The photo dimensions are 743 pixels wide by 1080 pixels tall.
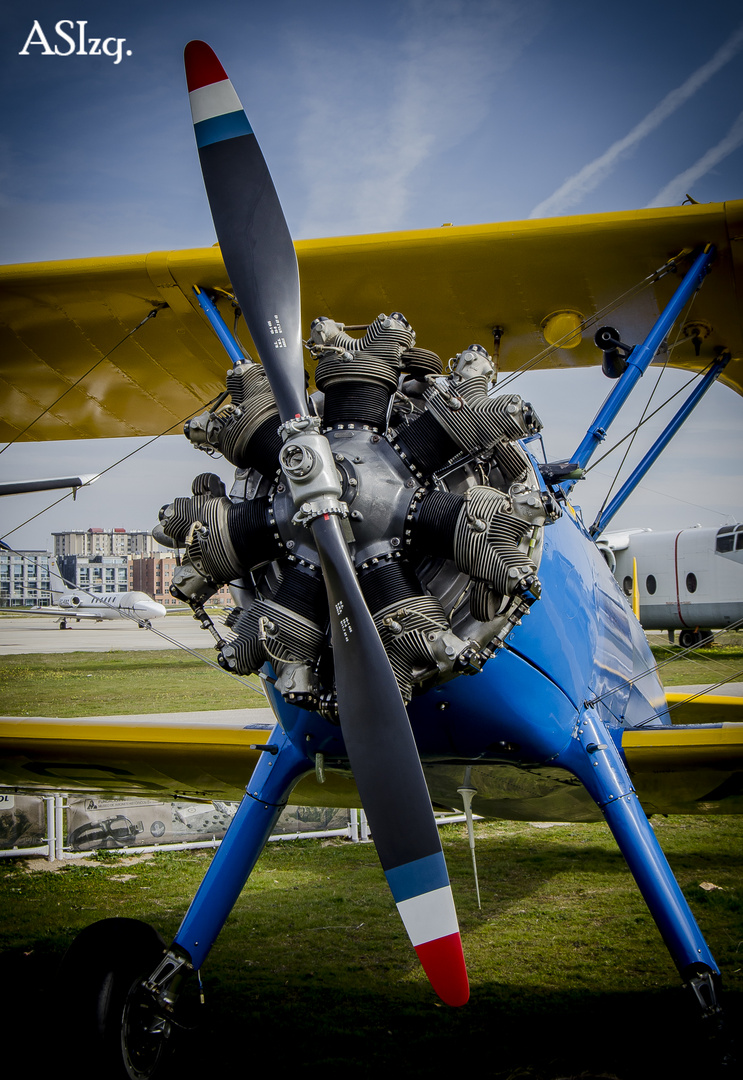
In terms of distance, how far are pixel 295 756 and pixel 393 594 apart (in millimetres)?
1497

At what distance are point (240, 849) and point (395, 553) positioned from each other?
74.4 inches

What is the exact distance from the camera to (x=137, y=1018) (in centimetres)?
350

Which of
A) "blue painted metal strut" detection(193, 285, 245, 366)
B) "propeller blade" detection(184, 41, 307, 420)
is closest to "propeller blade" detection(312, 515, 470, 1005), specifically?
"propeller blade" detection(184, 41, 307, 420)

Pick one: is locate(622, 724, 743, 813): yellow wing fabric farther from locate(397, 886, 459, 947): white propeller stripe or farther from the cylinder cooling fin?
locate(397, 886, 459, 947): white propeller stripe

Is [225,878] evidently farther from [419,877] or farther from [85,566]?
[85,566]

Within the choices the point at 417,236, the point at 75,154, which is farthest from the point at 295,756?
the point at 75,154

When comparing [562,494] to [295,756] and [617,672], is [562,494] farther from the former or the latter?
[295,756]

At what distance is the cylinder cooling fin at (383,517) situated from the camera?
2508mm

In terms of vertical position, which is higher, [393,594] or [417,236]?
[417,236]

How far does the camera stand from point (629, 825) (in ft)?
11.1

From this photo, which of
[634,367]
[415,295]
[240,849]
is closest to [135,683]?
[415,295]

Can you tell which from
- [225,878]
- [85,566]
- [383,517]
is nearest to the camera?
[383,517]

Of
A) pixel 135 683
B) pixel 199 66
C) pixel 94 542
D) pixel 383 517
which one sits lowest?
pixel 383 517

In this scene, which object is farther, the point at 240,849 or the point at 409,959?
the point at 409,959
